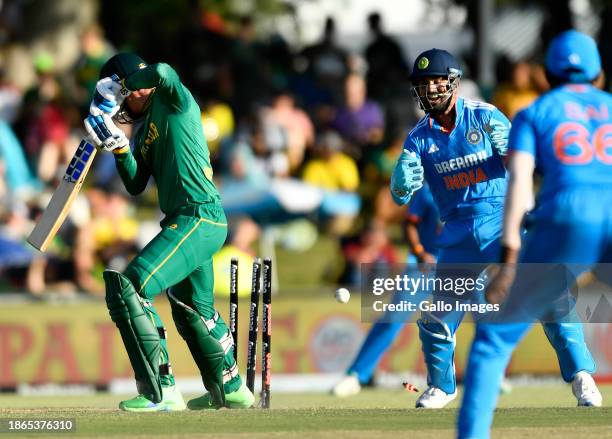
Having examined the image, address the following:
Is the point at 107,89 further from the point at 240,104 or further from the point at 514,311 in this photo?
the point at 240,104

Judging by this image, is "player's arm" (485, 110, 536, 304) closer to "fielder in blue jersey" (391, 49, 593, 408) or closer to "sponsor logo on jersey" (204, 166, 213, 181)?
"fielder in blue jersey" (391, 49, 593, 408)

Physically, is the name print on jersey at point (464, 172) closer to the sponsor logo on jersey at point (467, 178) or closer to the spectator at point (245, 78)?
the sponsor logo on jersey at point (467, 178)

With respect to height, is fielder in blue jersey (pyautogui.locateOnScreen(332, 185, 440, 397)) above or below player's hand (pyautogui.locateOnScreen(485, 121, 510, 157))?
below

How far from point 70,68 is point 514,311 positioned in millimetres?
16131

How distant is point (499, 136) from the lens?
34.3ft

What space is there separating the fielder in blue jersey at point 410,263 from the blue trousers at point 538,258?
578 centimetres

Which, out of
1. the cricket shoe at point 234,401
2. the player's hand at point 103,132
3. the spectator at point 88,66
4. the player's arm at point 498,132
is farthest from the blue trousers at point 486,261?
the spectator at point 88,66

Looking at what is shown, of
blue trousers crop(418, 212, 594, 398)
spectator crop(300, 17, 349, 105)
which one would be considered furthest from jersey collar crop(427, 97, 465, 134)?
spectator crop(300, 17, 349, 105)

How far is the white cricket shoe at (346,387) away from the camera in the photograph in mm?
13898

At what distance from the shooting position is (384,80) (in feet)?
72.3

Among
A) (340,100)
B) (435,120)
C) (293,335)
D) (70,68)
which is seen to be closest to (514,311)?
(435,120)

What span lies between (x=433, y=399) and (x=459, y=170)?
1.74m

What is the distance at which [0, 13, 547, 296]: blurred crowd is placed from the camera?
1792 centimetres

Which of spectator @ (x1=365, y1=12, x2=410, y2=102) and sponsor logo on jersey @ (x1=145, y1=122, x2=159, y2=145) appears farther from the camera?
spectator @ (x1=365, y1=12, x2=410, y2=102)
